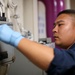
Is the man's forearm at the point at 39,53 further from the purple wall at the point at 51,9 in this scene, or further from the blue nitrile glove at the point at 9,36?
the purple wall at the point at 51,9

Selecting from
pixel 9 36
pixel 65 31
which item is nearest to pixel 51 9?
pixel 65 31

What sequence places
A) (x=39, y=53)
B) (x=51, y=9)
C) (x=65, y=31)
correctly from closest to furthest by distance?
(x=39, y=53), (x=65, y=31), (x=51, y=9)

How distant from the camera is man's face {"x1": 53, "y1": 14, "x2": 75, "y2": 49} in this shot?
1000 mm

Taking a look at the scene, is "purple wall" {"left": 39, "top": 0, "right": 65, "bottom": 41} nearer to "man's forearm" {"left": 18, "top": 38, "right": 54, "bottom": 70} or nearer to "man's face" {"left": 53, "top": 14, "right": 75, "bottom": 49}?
"man's face" {"left": 53, "top": 14, "right": 75, "bottom": 49}

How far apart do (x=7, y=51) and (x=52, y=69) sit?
0.51m

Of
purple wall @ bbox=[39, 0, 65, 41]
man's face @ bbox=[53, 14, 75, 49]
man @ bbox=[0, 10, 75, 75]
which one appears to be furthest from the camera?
purple wall @ bbox=[39, 0, 65, 41]

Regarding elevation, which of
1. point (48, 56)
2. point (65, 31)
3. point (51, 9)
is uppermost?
point (51, 9)

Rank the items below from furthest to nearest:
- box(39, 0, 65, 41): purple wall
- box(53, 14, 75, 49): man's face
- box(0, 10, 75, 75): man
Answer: box(39, 0, 65, 41): purple wall → box(53, 14, 75, 49): man's face → box(0, 10, 75, 75): man

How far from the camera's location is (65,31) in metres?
1.00

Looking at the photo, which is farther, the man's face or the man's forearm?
the man's face

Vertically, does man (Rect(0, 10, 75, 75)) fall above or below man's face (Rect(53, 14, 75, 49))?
below

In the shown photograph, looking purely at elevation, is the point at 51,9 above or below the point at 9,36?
above

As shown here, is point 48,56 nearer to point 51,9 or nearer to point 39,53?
point 39,53

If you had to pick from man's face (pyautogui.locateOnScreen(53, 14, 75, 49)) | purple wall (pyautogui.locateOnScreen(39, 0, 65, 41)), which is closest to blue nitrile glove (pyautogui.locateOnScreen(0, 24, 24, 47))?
man's face (pyautogui.locateOnScreen(53, 14, 75, 49))
